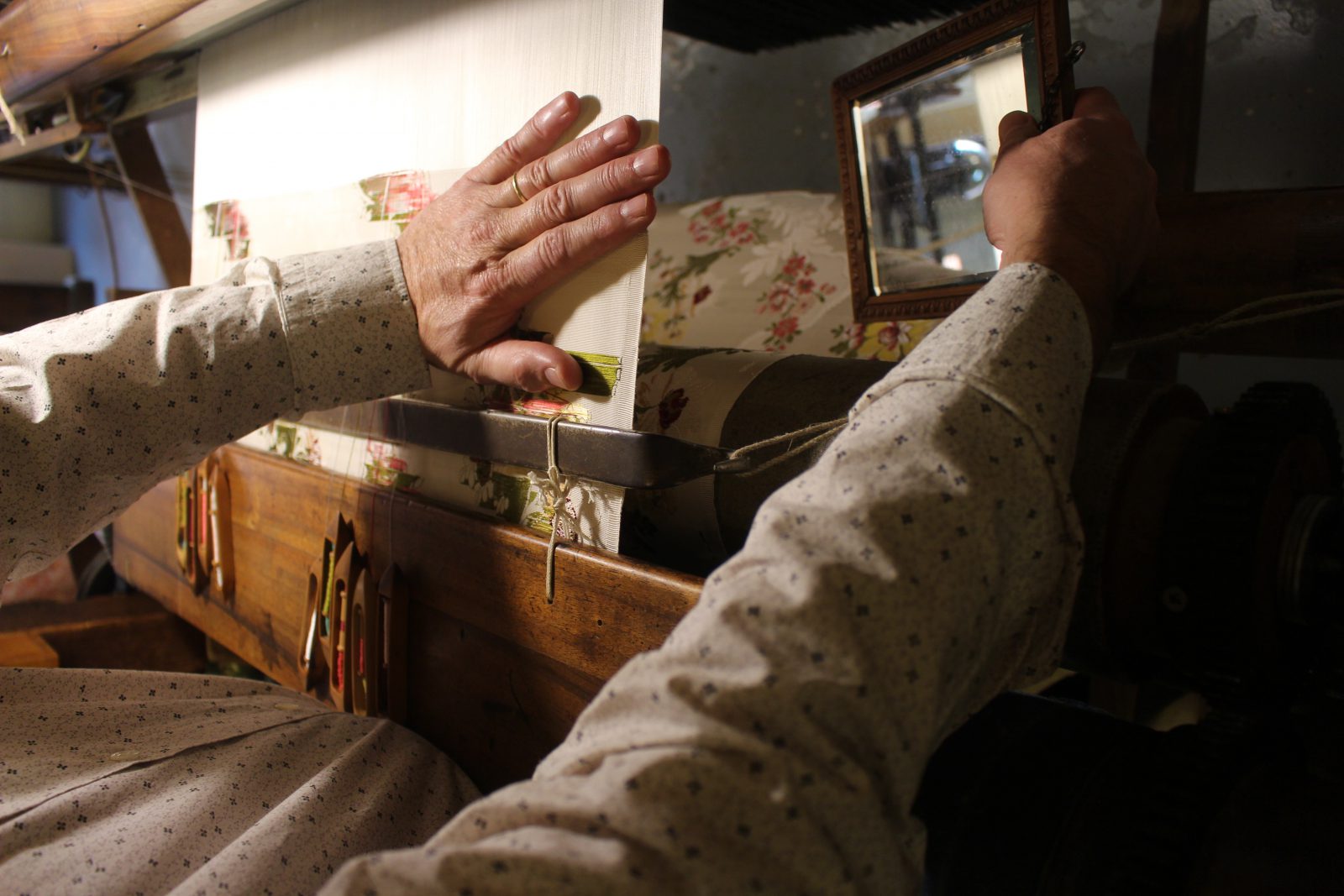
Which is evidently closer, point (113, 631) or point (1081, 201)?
point (1081, 201)

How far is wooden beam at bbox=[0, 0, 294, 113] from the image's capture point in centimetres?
107

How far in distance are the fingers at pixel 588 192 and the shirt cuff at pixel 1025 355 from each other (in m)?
0.24

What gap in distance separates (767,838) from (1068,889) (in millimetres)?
203

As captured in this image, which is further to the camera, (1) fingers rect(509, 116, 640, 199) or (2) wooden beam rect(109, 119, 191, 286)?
(2) wooden beam rect(109, 119, 191, 286)

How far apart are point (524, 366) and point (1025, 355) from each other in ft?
1.29

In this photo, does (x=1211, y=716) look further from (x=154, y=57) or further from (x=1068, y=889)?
(x=154, y=57)

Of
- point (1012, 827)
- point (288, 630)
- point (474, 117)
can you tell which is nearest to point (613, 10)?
point (474, 117)

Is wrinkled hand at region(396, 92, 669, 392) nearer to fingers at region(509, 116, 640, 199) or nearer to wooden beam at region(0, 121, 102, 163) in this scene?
fingers at region(509, 116, 640, 199)

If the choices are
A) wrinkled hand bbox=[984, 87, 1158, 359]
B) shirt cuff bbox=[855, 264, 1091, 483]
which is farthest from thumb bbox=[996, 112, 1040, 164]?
shirt cuff bbox=[855, 264, 1091, 483]

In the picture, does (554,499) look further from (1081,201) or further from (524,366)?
(1081,201)

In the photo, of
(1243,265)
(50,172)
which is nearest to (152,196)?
(50,172)

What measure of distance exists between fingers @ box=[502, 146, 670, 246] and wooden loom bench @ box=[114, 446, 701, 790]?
0.24 m

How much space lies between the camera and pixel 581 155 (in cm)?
64

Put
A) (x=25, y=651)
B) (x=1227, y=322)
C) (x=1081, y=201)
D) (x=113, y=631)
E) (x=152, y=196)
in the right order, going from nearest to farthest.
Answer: (x=1081, y=201), (x=1227, y=322), (x=25, y=651), (x=113, y=631), (x=152, y=196)
